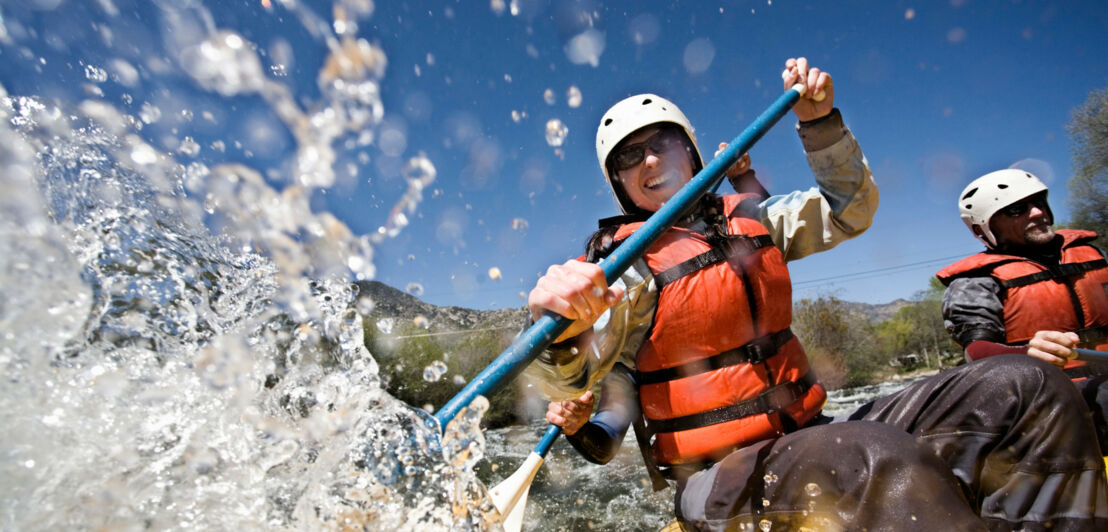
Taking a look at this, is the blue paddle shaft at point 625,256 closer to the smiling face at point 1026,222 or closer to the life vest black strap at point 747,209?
the life vest black strap at point 747,209

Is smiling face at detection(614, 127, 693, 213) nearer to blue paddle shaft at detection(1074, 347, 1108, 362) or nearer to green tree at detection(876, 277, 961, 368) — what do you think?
blue paddle shaft at detection(1074, 347, 1108, 362)

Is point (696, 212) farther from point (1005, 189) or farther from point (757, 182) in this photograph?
point (1005, 189)

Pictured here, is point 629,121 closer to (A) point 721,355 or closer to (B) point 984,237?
(A) point 721,355

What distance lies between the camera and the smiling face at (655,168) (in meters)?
2.50

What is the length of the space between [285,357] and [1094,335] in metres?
5.36

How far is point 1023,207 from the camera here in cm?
414

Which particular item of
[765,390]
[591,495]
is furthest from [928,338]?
[765,390]

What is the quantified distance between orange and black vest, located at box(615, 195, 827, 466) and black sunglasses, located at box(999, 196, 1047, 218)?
3488 millimetres

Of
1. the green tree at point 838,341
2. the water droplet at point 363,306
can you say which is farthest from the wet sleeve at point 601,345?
the green tree at point 838,341

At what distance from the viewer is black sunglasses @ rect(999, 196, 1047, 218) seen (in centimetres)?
413

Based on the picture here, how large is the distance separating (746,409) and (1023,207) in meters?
4.04

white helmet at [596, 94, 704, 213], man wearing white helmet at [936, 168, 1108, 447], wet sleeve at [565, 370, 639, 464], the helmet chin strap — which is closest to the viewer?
white helmet at [596, 94, 704, 213]

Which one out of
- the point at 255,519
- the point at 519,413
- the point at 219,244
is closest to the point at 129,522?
the point at 255,519

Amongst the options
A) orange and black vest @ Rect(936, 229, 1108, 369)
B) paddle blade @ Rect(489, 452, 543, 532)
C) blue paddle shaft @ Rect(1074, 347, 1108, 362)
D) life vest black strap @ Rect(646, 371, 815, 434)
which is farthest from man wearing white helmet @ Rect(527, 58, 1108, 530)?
orange and black vest @ Rect(936, 229, 1108, 369)
